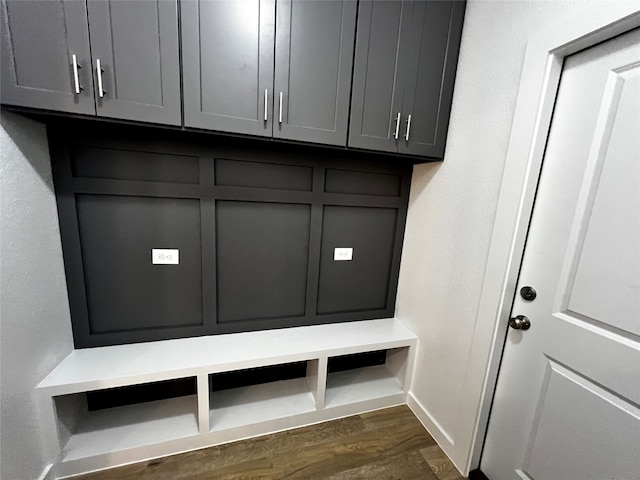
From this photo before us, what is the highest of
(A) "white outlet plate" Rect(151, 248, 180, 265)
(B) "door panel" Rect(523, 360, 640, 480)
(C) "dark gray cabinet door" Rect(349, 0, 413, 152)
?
(C) "dark gray cabinet door" Rect(349, 0, 413, 152)

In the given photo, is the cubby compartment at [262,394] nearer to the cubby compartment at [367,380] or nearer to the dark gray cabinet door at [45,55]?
the cubby compartment at [367,380]

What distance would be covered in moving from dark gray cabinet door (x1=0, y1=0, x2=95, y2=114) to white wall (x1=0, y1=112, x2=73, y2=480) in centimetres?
17

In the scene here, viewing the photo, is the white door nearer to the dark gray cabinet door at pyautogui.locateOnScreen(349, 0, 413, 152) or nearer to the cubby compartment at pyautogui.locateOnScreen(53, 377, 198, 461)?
the dark gray cabinet door at pyautogui.locateOnScreen(349, 0, 413, 152)

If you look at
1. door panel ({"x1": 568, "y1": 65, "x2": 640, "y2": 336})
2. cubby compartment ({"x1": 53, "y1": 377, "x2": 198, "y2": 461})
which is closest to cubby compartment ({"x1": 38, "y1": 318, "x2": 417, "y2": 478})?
cubby compartment ({"x1": 53, "y1": 377, "x2": 198, "y2": 461})

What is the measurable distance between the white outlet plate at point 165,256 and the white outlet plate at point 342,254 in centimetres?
99

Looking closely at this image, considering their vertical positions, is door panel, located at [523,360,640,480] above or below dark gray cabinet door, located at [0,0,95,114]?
below

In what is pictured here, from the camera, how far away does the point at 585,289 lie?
96cm

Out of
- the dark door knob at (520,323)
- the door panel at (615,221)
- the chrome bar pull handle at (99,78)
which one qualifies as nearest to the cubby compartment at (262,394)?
the dark door knob at (520,323)

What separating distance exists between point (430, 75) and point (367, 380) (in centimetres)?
200

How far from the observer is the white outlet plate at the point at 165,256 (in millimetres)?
1456

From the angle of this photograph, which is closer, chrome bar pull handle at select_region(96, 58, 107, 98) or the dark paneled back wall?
chrome bar pull handle at select_region(96, 58, 107, 98)

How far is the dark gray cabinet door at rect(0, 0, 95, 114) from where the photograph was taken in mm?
886

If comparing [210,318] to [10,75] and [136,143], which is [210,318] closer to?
[136,143]

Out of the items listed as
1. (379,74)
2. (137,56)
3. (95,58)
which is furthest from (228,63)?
(379,74)
